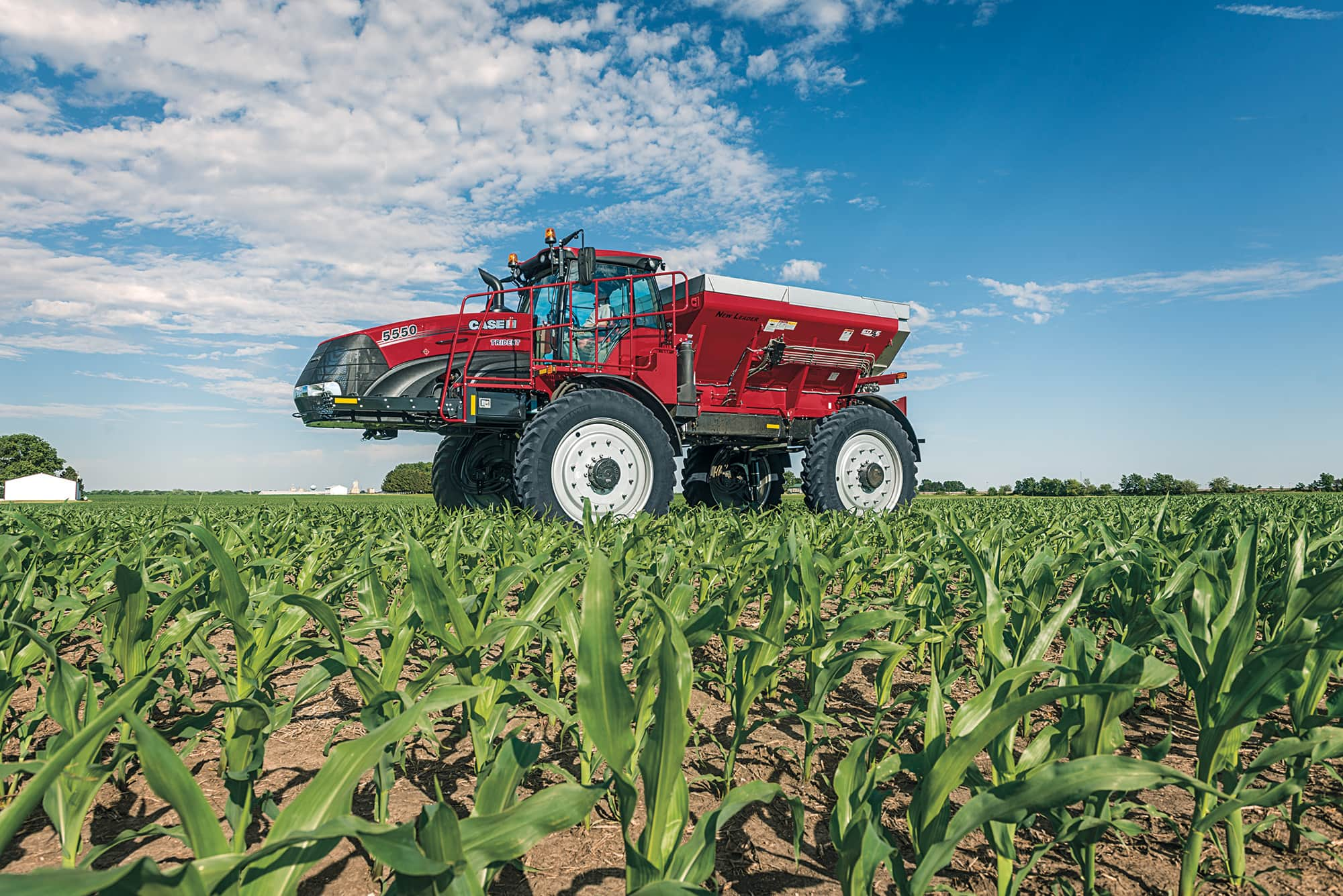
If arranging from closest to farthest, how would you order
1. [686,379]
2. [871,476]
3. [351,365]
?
[351,365]
[686,379]
[871,476]

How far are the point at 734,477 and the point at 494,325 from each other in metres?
4.11

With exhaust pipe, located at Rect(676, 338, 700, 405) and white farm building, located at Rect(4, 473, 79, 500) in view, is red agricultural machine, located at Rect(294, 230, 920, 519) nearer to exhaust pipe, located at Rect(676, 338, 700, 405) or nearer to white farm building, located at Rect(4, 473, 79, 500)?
exhaust pipe, located at Rect(676, 338, 700, 405)

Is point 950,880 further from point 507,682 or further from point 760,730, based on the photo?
point 507,682

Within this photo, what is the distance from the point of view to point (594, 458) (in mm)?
6629

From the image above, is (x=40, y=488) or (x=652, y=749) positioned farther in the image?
(x=40, y=488)

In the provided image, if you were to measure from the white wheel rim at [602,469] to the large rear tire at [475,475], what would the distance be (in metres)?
2.09

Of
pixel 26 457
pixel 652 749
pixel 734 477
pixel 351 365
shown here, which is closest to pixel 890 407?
pixel 734 477

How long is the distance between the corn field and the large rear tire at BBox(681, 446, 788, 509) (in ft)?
21.0

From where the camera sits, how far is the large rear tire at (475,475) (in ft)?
27.6

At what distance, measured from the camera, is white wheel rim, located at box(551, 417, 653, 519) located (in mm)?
6469

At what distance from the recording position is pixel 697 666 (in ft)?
8.24

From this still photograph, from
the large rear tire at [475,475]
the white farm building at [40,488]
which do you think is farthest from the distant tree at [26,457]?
the large rear tire at [475,475]

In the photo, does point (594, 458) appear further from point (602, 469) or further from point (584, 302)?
point (584, 302)

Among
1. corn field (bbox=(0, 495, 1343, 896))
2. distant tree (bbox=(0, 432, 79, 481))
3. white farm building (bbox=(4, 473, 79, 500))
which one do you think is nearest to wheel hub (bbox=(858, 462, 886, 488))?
corn field (bbox=(0, 495, 1343, 896))
